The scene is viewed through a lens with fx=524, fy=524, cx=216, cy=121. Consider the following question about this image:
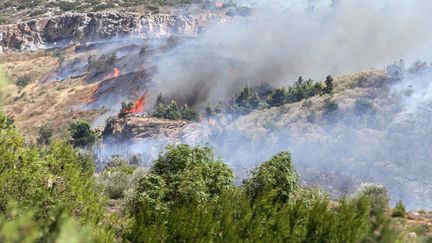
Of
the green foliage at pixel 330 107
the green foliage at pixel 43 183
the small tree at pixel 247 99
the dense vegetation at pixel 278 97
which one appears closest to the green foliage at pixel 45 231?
the green foliage at pixel 43 183

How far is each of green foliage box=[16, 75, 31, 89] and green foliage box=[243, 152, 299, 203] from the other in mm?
120024

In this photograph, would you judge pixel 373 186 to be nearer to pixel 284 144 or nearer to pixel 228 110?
pixel 284 144

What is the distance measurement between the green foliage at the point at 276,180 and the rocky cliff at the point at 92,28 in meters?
132

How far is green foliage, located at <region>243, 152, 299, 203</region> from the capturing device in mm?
31445

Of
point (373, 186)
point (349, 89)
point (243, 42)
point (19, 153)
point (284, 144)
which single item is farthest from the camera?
point (243, 42)

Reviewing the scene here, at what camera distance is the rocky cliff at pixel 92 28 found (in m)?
162

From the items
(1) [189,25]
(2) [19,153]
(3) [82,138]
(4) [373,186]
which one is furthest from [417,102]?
(1) [189,25]

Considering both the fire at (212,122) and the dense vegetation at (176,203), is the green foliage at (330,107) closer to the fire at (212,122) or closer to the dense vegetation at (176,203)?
the fire at (212,122)

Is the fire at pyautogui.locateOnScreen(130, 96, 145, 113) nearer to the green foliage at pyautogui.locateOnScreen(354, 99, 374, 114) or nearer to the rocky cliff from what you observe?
the green foliage at pyautogui.locateOnScreen(354, 99, 374, 114)

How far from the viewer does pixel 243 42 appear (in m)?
143

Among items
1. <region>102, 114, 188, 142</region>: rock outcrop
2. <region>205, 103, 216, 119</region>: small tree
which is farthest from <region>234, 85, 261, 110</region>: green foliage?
<region>102, 114, 188, 142</region>: rock outcrop

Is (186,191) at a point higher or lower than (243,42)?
higher

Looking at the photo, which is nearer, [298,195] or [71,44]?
[298,195]

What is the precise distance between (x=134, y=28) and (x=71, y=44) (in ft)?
73.0
